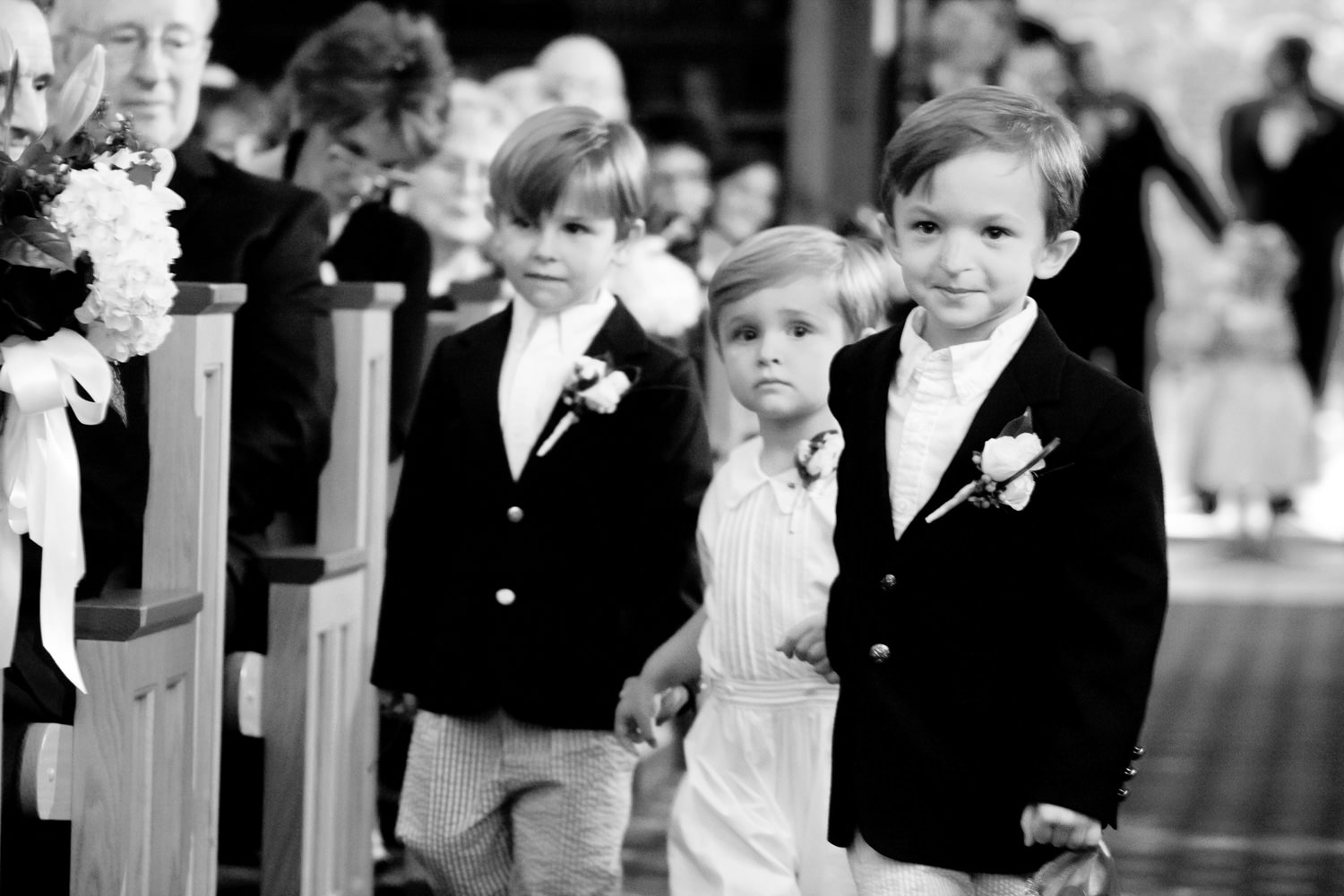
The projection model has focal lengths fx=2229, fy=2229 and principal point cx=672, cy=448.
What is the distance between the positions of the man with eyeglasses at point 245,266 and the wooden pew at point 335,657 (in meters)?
0.06

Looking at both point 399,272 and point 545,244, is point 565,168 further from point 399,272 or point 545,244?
point 399,272

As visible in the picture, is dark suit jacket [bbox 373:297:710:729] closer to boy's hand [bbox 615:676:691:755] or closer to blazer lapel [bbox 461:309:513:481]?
blazer lapel [bbox 461:309:513:481]

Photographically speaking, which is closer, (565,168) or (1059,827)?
(1059,827)

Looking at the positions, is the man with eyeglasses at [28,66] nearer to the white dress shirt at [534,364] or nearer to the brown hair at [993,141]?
the white dress shirt at [534,364]

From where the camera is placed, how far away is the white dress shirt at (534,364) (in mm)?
3271

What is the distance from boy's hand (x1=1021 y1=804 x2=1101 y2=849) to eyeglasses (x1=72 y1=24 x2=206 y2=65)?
6.72ft

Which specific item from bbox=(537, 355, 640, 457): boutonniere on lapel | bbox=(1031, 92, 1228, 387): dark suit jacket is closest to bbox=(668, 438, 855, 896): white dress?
bbox=(537, 355, 640, 457): boutonniere on lapel

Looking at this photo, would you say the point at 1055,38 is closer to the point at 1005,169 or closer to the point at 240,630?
the point at 240,630

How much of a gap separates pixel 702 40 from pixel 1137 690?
9153 millimetres

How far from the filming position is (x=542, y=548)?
10.6 feet

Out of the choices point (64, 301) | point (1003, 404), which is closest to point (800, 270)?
point (1003, 404)

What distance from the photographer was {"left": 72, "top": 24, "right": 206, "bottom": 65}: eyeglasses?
3627mm

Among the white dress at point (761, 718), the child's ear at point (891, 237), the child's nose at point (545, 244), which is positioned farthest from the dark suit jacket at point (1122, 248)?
the child's ear at point (891, 237)

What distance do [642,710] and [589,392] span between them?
0.47m
